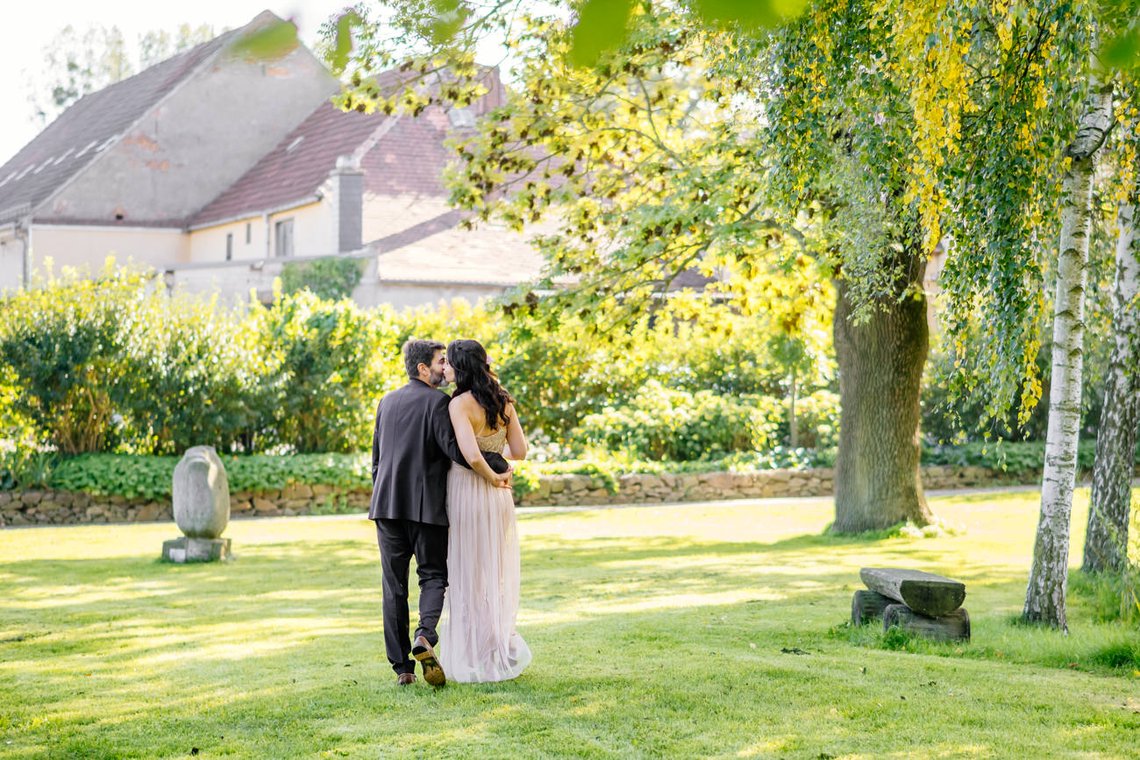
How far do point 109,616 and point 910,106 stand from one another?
7435 millimetres

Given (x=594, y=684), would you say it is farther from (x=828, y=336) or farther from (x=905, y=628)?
(x=828, y=336)

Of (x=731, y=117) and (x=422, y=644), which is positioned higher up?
(x=731, y=117)

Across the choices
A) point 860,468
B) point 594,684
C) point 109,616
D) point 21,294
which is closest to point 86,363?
point 21,294

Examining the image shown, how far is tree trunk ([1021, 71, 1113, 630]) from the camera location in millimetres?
9055

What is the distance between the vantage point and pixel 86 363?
19219mm

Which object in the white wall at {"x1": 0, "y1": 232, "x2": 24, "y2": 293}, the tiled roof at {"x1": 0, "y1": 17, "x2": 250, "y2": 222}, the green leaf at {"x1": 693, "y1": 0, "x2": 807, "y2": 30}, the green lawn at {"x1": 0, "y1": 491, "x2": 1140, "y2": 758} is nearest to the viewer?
the green leaf at {"x1": 693, "y1": 0, "x2": 807, "y2": 30}

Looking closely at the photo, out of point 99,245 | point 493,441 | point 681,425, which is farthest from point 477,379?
→ point 99,245

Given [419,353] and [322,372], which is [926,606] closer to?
[419,353]

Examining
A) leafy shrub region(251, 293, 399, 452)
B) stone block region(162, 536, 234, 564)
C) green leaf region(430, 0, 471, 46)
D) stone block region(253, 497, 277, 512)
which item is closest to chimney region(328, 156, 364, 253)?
leafy shrub region(251, 293, 399, 452)

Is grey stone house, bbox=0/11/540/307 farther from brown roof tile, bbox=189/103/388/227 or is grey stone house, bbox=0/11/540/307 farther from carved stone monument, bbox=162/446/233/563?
carved stone monument, bbox=162/446/233/563

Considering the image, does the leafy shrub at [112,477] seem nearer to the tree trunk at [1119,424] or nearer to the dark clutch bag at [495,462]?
the dark clutch bag at [495,462]

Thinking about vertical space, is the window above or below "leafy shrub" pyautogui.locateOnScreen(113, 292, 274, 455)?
above

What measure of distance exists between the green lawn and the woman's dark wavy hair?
1.56m

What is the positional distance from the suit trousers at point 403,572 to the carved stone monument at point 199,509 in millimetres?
7296
